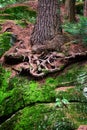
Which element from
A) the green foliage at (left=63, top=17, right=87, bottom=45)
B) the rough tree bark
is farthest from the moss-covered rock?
the rough tree bark

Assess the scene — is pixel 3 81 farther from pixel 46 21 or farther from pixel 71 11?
pixel 71 11

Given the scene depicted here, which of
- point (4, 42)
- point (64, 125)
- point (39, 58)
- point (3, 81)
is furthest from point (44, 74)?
point (4, 42)

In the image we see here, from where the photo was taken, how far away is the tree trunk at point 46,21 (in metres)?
9.43

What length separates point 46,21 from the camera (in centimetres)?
944

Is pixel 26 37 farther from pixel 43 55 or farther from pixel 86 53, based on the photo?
pixel 86 53

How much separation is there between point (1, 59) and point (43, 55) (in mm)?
1515

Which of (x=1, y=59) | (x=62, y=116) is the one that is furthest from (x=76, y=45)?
(x=62, y=116)

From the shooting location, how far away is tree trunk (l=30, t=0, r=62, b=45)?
30.9 feet

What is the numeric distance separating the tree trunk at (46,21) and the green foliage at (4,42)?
3.83 ft

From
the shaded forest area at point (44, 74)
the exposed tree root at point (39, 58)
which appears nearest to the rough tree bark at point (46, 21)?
the shaded forest area at point (44, 74)

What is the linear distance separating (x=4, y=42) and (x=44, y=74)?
9.42ft

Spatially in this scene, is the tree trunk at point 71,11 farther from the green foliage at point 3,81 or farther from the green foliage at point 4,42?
the green foliage at point 3,81

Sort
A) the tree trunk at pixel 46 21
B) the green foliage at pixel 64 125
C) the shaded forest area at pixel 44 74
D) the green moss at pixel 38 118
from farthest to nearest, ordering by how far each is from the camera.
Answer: the tree trunk at pixel 46 21, the shaded forest area at pixel 44 74, the green moss at pixel 38 118, the green foliage at pixel 64 125

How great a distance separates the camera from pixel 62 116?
6.26 metres
